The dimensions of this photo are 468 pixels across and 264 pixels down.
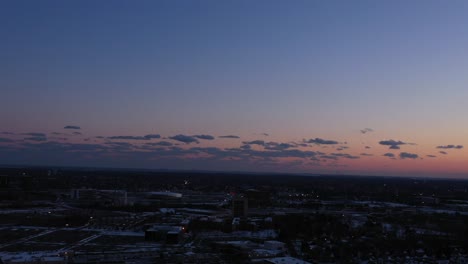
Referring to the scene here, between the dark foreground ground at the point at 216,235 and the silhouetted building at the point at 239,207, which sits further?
the silhouetted building at the point at 239,207

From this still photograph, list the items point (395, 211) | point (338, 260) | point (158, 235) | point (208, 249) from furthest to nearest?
point (395, 211), point (158, 235), point (208, 249), point (338, 260)

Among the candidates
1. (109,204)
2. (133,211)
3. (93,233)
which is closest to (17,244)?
(93,233)

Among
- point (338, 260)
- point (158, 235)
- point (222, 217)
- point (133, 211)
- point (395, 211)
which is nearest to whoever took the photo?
point (338, 260)

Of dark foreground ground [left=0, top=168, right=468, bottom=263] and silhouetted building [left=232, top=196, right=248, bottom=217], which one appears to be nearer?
dark foreground ground [left=0, top=168, right=468, bottom=263]

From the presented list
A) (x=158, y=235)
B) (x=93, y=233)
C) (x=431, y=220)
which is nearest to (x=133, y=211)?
(x=93, y=233)

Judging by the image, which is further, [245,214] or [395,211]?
[395,211]

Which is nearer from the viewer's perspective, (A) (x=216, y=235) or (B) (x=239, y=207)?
(A) (x=216, y=235)

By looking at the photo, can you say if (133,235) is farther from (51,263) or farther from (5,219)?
(5,219)

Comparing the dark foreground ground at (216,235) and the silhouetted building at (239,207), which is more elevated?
the silhouetted building at (239,207)

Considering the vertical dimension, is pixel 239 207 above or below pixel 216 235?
above

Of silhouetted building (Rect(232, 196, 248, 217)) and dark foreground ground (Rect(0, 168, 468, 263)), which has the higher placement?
silhouetted building (Rect(232, 196, 248, 217))
